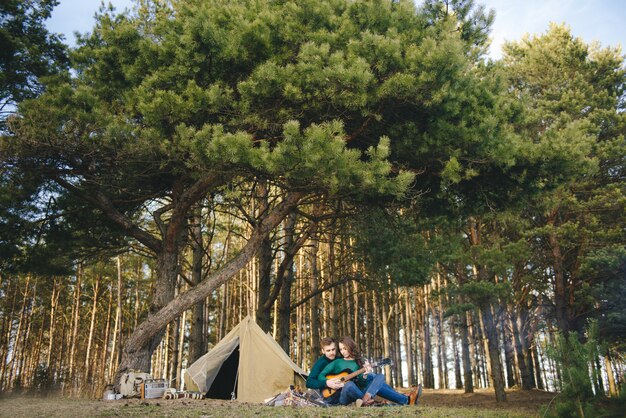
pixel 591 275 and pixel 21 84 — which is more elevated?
pixel 21 84

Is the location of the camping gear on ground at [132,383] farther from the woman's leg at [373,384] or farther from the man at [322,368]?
the woman's leg at [373,384]

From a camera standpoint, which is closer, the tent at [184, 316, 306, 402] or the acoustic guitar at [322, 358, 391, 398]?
the acoustic guitar at [322, 358, 391, 398]

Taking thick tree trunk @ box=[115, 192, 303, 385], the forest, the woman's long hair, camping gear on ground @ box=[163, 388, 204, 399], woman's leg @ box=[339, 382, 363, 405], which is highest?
the forest

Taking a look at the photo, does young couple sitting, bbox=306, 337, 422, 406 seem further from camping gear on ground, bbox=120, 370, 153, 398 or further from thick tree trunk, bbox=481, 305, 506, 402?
thick tree trunk, bbox=481, 305, 506, 402

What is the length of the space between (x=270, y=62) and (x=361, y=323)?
19144 millimetres

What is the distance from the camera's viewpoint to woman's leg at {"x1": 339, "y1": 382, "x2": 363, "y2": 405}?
5289 millimetres

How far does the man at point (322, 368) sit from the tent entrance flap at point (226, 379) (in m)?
3.72

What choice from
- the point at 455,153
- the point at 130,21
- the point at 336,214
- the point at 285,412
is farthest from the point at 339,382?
the point at 130,21

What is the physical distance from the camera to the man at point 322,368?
536 cm

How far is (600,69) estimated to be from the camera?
46.2 feet

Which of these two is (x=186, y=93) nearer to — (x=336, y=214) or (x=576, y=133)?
(x=336, y=214)

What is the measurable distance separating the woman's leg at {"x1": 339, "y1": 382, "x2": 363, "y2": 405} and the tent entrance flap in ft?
13.3

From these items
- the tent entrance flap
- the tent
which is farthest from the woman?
the tent entrance flap

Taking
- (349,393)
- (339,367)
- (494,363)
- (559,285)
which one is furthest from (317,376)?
(559,285)
